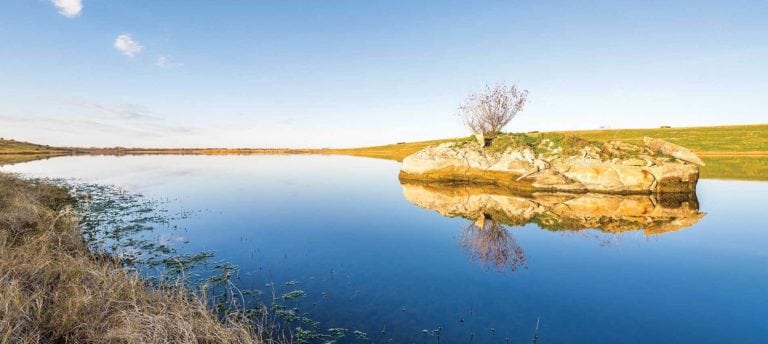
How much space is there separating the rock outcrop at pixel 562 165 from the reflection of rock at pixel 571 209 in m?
1.26

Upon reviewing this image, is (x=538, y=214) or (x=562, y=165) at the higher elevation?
(x=562, y=165)

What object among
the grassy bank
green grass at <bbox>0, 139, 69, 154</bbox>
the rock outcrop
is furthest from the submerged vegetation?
green grass at <bbox>0, 139, 69, 154</bbox>

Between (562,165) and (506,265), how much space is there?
1937 cm

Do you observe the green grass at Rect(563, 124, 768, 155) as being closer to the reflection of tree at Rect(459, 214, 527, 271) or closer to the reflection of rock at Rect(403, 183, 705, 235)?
the reflection of rock at Rect(403, 183, 705, 235)

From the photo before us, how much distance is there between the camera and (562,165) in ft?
88.8

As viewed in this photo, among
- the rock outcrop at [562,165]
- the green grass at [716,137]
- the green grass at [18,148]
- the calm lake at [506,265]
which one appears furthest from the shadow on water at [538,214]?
the green grass at [18,148]

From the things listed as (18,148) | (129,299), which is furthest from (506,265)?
(18,148)

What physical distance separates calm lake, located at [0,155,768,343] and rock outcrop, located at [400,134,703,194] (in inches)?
139

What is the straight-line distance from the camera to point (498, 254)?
38.9ft

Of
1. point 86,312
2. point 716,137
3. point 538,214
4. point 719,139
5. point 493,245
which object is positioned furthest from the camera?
point 716,137

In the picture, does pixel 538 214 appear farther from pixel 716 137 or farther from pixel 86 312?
pixel 716 137

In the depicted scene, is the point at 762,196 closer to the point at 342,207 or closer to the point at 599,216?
the point at 599,216

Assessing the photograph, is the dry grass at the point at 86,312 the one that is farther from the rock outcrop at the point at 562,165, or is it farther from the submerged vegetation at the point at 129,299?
the rock outcrop at the point at 562,165

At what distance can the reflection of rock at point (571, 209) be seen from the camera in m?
16.0
